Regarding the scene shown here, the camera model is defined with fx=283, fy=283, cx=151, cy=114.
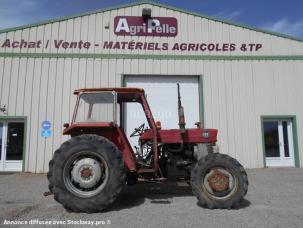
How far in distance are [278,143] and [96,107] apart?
989 cm

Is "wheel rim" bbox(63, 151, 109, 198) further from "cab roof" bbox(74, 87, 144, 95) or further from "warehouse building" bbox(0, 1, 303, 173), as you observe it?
"warehouse building" bbox(0, 1, 303, 173)

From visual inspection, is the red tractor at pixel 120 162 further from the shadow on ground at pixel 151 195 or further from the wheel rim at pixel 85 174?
the shadow on ground at pixel 151 195

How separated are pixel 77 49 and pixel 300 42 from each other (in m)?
10.3

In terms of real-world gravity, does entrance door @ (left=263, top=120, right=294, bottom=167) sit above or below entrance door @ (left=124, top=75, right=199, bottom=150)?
below

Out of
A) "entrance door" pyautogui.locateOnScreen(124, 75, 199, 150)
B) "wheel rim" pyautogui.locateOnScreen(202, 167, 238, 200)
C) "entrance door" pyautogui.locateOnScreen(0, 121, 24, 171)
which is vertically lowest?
"wheel rim" pyautogui.locateOnScreen(202, 167, 238, 200)

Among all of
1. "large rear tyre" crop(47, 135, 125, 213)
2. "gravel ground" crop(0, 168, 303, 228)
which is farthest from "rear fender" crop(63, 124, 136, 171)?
"gravel ground" crop(0, 168, 303, 228)

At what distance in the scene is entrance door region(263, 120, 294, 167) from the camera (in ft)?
41.6

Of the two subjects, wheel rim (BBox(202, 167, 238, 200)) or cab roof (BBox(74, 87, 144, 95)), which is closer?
wheel rim (BBox(202, 167, 238, 200))

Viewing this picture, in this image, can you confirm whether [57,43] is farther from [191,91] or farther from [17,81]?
[191,91]

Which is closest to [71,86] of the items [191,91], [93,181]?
[191,91]

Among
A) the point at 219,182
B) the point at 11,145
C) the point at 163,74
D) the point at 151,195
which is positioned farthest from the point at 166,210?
the point at 11,145

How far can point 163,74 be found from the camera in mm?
12680

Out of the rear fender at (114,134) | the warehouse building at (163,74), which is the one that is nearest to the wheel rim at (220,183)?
the rear fender at (114,134)

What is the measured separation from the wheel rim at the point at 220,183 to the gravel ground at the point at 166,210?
324 mm
